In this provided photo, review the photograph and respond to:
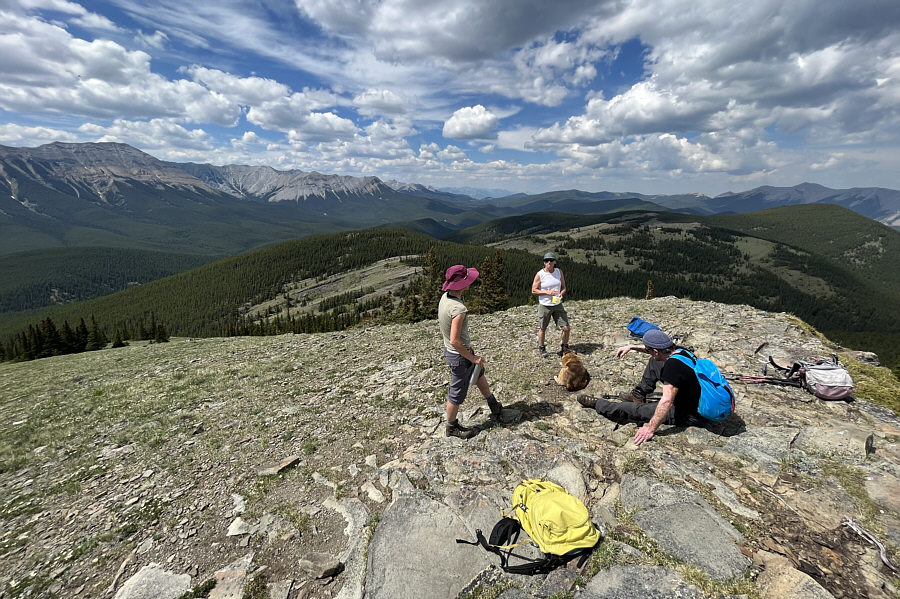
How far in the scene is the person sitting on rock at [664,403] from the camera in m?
7.34

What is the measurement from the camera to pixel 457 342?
25.1 ft

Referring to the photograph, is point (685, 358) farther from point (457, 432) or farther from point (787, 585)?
point (457, 432)

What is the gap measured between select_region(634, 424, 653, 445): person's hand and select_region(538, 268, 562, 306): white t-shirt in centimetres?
535

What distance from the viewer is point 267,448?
9383 mm

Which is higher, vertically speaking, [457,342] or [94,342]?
[457,342]

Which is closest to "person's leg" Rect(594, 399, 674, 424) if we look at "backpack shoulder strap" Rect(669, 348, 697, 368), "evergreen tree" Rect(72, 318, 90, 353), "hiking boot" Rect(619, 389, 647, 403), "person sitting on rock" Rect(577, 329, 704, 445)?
"person sitting on rock" Rect(577, 329, 704, 445)

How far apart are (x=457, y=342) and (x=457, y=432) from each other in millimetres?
2407

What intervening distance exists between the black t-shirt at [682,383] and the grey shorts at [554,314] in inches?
193

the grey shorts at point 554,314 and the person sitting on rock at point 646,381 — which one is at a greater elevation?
the grey shorts at point 554,314

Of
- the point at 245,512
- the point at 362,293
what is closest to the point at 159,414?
the point at 245,512

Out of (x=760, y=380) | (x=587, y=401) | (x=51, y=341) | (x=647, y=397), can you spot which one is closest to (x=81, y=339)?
(x=51, y=341)

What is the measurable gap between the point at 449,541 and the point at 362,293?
17477cm

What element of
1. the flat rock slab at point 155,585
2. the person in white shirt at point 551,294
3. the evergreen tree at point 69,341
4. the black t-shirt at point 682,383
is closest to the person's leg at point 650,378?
the black t-shirt at point 682,383

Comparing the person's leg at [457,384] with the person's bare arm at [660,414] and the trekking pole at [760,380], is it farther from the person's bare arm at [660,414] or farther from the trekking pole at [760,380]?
the trekking pole at [760,380]
